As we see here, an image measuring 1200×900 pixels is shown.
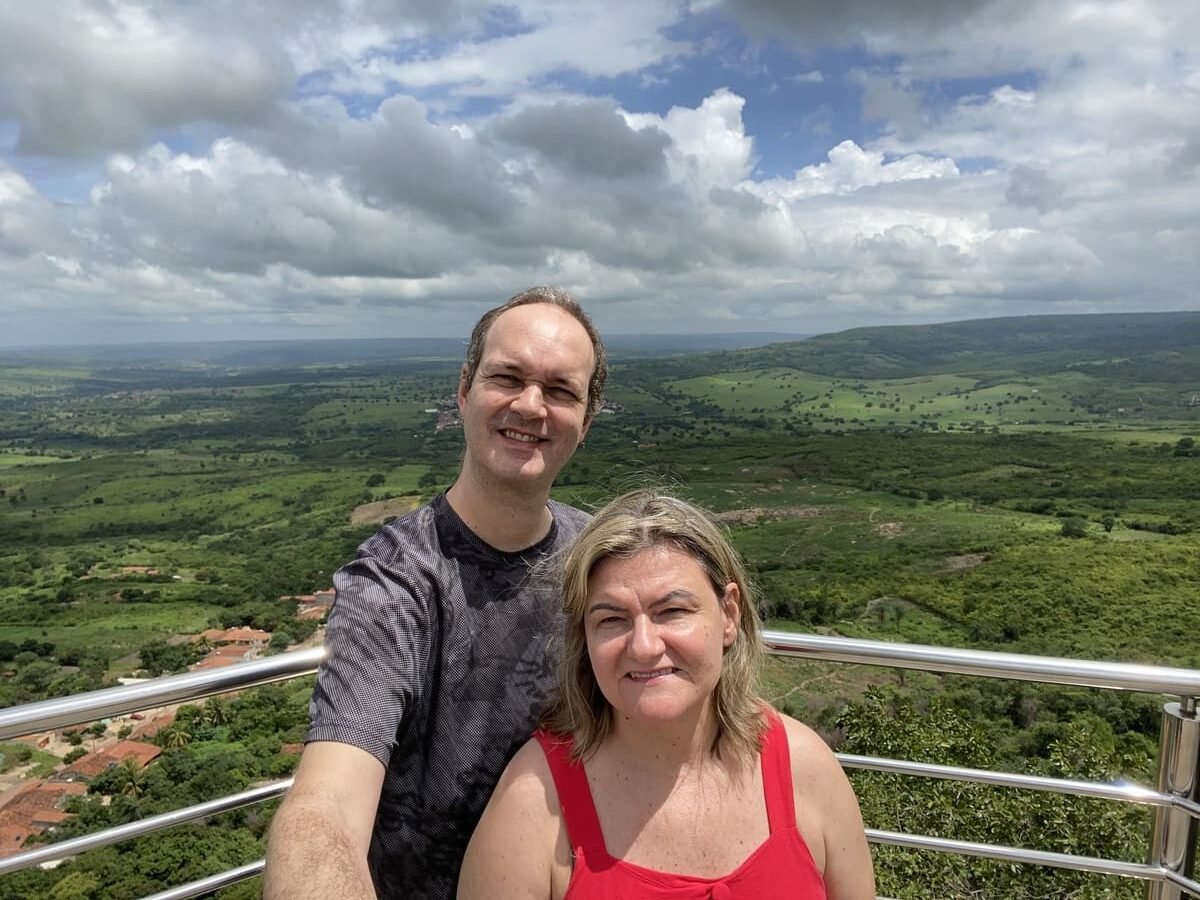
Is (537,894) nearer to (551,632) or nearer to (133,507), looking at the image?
(551,632)

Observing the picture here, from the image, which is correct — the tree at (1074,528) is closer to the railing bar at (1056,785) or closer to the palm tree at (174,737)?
the palm tree at (174,737)

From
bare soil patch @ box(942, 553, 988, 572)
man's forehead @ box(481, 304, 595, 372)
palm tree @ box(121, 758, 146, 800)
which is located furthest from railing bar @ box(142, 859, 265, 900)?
bare soil patch @ box(942, 553, 988, 572)

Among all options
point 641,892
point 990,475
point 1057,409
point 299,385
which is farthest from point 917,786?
point 299,385

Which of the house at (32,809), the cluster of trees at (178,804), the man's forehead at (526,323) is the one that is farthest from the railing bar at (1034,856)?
the house at (32,809)

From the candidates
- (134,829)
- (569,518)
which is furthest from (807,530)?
(134,829)

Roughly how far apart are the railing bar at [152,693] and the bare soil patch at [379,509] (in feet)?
168

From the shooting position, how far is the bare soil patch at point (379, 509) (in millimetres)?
52594

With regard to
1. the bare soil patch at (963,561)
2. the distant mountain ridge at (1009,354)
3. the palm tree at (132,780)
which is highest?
the distant mountain ridge at (1009,354)

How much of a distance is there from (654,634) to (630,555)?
0.57 feet

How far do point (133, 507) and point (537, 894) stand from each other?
80.6m

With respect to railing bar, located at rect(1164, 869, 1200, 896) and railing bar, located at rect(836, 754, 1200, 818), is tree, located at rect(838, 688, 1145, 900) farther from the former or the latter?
railing bar, located at rect(836, 754, 1200, 818)

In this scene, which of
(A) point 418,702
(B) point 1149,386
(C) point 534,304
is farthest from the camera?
(B) point 1149,386

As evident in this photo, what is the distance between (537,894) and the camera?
140cm

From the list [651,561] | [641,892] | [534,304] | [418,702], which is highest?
[534,304]
